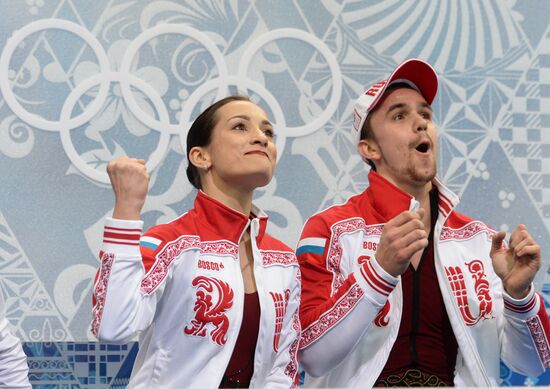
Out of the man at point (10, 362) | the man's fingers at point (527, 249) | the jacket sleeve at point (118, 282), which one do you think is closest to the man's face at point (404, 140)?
the man's fingers at point (527, 249)

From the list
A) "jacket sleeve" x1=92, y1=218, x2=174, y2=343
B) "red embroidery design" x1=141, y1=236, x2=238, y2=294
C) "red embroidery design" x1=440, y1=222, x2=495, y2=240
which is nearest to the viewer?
"jacket sleeve" x1=92, y1=218, x2=174, y2=343

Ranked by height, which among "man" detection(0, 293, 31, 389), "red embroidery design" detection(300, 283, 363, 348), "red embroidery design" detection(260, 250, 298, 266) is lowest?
"man" detection(0, 293, 31, 389)

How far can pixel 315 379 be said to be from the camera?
8.90 ft

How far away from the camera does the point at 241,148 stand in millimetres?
2645

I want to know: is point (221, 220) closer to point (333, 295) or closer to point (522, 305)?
point (333, 295)

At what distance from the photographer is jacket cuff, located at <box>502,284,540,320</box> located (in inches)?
102

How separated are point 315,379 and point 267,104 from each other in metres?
1.27

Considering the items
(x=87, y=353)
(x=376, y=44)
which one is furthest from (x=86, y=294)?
(x=376, y=44)

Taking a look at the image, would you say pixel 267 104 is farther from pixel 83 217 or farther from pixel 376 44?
pixel 83 217

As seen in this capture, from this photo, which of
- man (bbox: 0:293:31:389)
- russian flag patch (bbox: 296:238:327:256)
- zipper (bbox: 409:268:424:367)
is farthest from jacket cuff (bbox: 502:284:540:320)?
man (bbox: 0:293:31:389)

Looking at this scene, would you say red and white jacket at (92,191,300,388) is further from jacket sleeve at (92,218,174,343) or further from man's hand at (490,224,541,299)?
man's hand at (490,224,541,299)

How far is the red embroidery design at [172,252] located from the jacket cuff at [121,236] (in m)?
0.15

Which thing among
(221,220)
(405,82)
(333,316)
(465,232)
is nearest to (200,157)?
(221,220)

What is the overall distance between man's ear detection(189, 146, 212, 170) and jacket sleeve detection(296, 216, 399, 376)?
37 cm
